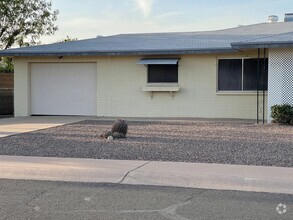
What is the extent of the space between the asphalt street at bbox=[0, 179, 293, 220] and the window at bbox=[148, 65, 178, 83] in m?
12.8

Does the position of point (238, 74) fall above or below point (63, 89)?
above

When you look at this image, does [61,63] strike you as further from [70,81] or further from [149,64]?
[149,64]

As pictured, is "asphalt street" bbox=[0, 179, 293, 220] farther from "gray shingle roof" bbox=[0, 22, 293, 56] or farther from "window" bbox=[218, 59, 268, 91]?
"window" bbox=[218, 59, 268, 91]

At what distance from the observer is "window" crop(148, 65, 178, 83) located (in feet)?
67.2

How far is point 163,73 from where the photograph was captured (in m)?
20.6

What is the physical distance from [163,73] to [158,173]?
12.2 meters

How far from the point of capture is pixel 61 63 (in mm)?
21969

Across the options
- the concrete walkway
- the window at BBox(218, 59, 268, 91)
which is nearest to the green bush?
the window at BBox(218, 59, 268, 91)

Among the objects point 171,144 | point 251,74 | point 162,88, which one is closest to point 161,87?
point 162,88

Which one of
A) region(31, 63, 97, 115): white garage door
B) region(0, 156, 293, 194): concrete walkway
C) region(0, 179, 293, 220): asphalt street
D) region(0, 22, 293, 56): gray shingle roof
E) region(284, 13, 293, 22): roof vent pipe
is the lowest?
region(0, 179, 293, 220): asphalt street

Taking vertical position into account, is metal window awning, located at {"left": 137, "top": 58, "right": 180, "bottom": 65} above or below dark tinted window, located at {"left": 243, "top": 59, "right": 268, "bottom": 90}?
above

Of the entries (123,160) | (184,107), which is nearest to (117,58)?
(184,107)

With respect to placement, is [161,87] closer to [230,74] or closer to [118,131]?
[230,74]

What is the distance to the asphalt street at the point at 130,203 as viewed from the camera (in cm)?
622
